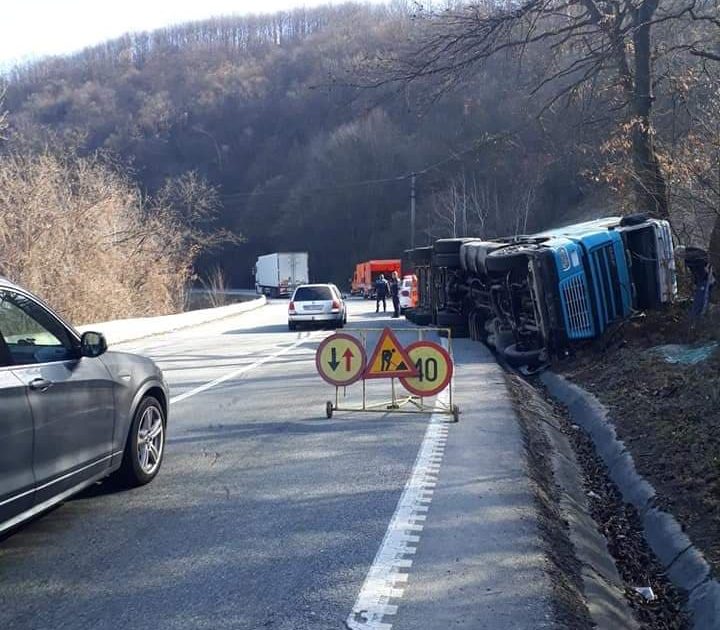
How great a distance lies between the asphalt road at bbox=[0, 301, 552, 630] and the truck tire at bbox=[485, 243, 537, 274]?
538 cm

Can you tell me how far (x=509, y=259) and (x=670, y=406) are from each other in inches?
237

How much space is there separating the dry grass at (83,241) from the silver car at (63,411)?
986 inches

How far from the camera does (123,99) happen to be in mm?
106375

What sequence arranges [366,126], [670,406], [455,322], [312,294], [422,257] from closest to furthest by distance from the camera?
[670,406] < [455,322] < [422,257] < [312,294] < [366,126]

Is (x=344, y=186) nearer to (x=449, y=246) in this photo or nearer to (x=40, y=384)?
(x=449, y=246)

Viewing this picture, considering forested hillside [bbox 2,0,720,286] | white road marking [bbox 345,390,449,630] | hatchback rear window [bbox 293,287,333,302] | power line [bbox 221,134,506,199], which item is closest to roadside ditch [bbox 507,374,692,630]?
white road marking [bbox 345,390,449,630]

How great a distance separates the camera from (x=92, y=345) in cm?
626

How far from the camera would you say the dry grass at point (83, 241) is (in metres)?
31.2

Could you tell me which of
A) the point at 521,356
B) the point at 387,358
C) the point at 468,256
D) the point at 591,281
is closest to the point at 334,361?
the point at 387,358

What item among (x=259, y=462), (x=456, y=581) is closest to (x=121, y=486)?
(x=259, y=462)

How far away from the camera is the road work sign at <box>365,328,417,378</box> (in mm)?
10250

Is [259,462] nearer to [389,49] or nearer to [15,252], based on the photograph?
[389,49]

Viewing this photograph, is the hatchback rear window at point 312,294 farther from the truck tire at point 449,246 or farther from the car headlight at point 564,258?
the car headlight at point 564,258

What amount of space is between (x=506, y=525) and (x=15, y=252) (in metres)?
27.9
